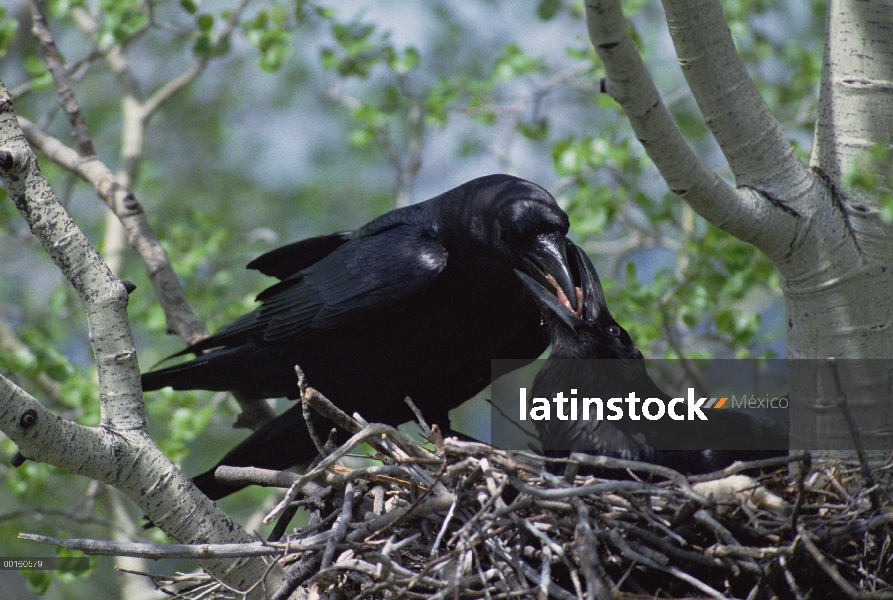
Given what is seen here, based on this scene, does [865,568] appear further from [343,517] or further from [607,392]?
[343,517]

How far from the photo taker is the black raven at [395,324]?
14.0 ft

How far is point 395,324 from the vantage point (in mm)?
4402

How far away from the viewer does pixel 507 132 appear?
6492mm

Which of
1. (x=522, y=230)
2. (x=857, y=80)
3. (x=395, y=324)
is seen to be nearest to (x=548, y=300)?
(x=522, y=230)

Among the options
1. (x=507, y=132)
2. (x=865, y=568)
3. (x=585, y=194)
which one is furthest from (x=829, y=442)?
(x=507, y=132)

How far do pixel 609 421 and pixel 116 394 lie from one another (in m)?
1.93

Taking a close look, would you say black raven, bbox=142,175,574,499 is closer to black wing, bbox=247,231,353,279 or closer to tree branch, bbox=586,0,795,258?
black wing, bbox=247,231,353,279

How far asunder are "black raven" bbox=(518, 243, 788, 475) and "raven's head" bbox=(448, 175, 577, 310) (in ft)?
0.33

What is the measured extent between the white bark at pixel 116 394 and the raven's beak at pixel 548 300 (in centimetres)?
154

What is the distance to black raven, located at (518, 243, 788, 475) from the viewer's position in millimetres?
3562

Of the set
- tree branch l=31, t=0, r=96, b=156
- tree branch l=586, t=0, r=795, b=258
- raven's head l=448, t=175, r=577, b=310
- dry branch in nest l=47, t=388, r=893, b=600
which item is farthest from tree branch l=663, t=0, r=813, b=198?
tree branch l=31, t=0, r=96, b=156

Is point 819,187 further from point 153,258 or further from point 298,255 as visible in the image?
point 153,258

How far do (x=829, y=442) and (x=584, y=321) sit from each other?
1059 millimetres

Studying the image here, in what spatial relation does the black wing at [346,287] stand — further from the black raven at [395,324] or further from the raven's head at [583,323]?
the raven's head at [583,323]
